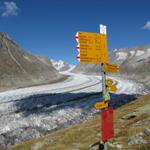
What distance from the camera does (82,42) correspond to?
40.7 ft

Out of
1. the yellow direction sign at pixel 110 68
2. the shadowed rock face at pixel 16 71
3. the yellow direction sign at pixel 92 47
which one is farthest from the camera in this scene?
the shadowed rock face at pixel 16 71

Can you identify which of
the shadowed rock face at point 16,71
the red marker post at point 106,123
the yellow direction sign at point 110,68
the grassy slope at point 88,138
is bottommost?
the grassy slope at point 88,138

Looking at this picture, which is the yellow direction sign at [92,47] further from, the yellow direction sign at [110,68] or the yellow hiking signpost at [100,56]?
the yellow direction sign at [110,68]

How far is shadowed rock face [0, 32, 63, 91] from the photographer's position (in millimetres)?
75562

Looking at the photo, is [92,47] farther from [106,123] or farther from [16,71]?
[16,71]

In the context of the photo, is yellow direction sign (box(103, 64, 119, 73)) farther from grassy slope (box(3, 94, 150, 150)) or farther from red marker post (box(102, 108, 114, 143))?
grassy slope (box(3, 94, 150, 150))

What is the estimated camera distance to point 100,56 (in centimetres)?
1290

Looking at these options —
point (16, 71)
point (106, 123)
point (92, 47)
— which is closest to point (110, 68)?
point (92, 47)

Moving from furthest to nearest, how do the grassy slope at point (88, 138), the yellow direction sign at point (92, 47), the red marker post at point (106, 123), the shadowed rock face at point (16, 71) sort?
the shadowed rock face at point (16, 71) → the grassy slope at point (88, 138) → the red marker post at point (106, 123) → the yellow direction sign at point (92, 47)

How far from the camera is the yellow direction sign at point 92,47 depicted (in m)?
12.3

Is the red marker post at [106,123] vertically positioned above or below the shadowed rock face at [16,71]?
below

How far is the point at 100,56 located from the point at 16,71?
7746cm

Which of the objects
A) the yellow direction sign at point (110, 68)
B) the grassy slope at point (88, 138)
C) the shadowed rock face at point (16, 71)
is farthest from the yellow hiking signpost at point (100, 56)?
the shadowed rock face at point (16, 71)

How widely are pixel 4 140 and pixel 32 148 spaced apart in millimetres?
6080
